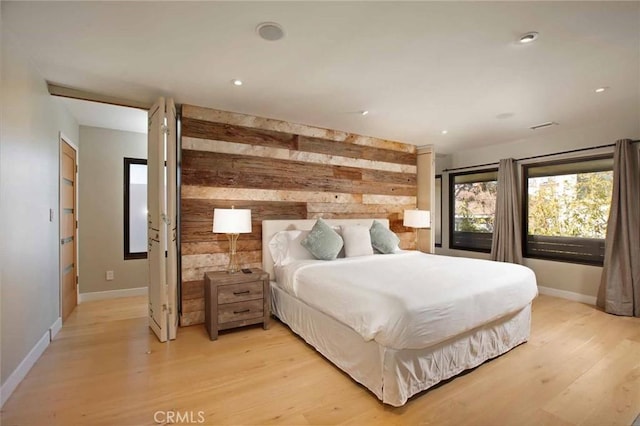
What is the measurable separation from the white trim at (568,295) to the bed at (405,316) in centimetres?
217

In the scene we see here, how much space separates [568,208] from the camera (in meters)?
4.52

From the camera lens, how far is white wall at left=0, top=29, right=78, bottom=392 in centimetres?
204

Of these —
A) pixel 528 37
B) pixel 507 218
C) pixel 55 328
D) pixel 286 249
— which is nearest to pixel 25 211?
pixel 55 328

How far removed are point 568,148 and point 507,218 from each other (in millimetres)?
1309

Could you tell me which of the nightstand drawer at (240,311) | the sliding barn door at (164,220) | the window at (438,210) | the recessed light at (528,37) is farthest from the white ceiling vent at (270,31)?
the window at (438,210)

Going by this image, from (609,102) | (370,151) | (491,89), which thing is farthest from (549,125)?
(370,151)

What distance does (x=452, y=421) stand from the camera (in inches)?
72.2

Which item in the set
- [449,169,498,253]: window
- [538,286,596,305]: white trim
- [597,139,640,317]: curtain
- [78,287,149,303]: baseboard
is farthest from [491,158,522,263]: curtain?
[78,287,149,303]: baseboard

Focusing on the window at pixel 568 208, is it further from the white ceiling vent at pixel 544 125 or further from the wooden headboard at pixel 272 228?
the wooden headboard at pixel 272 228

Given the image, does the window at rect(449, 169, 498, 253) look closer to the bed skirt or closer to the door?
the bed skirt

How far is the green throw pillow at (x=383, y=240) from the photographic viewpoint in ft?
13.4

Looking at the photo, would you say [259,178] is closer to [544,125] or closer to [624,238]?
[544,125]

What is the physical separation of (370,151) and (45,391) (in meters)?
4.42

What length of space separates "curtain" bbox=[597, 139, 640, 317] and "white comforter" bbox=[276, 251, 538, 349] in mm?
2006
